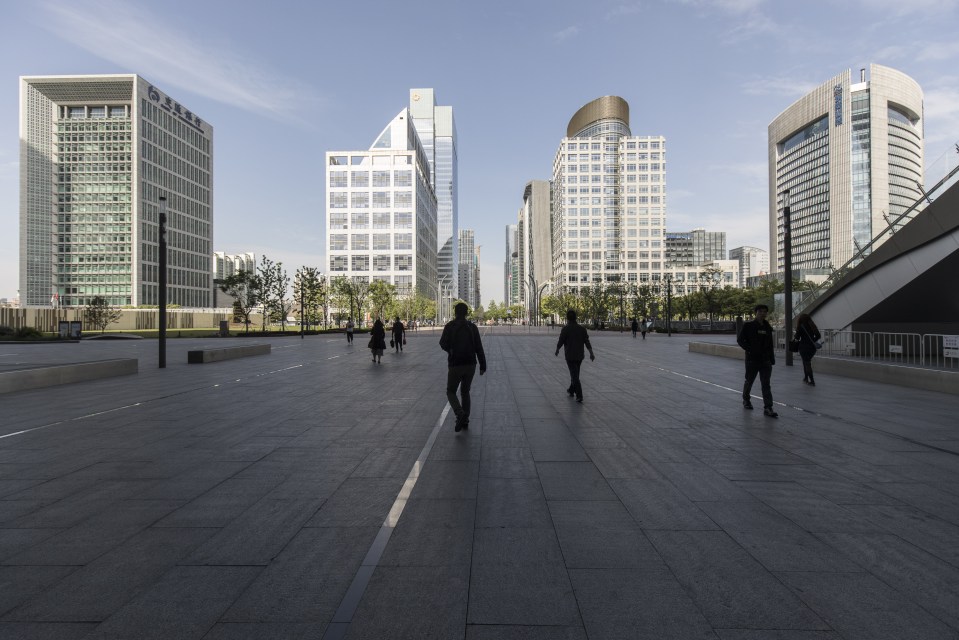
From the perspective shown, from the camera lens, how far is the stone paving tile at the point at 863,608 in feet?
8.86

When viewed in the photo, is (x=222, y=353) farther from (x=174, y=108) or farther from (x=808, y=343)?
(x=174, y=108)

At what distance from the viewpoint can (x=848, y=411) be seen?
950 cm

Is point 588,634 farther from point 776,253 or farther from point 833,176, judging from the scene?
point 776,253

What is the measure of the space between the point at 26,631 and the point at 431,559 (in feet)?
7.14

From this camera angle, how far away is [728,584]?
3.21 metres

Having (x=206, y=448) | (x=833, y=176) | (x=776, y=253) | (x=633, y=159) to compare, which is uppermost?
(x=633, y=159)

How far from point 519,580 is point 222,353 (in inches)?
855

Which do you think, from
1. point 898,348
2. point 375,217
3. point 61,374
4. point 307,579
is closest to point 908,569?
point 307,579

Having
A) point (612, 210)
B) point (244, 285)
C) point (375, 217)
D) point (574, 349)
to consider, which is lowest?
point (574, 349)

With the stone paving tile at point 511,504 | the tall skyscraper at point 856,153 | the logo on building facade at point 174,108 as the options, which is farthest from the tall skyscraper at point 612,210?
the stone paving tile at point 511,504

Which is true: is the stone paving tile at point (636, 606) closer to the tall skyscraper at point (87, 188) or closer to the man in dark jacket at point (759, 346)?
the man in dark jacket at point (759, 346)

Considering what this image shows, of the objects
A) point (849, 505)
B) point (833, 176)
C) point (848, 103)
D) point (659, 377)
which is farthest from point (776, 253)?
point (849, 505)

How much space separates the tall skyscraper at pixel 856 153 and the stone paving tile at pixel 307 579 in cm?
13902

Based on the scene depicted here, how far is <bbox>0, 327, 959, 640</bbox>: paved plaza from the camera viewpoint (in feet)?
9.36
